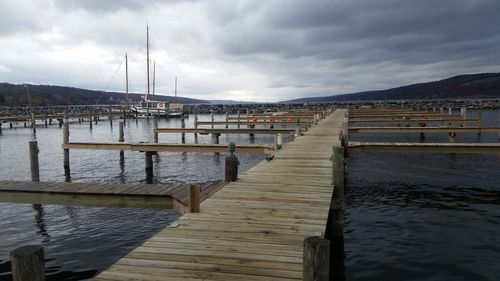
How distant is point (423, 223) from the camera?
1153cm

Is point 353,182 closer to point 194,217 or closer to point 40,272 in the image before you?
point 194,217

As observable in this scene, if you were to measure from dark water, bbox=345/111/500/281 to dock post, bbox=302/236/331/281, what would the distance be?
15.1 feet

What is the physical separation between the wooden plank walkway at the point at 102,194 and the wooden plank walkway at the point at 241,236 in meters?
1.13

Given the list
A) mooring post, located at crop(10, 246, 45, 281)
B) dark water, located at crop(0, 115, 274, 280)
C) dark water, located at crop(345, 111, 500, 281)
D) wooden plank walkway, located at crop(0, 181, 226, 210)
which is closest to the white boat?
dark water, located at crop(0, 115, 274, 280)

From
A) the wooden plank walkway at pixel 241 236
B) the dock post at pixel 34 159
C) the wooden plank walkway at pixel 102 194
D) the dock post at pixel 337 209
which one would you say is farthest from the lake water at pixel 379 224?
the wooden plank walkway at pixel 241 236

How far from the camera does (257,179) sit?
10500 mm

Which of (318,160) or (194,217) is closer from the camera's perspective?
(194,217)

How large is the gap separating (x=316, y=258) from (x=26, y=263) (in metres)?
2.85

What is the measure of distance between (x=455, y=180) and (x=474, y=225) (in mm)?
6959

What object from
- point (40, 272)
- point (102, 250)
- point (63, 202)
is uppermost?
point (40, 272)

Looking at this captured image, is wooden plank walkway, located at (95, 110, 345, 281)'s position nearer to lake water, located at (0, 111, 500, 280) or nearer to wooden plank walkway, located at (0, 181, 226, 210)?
wooden plank walkway, located at (0, 181, 226, 210)

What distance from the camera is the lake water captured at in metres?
8.72

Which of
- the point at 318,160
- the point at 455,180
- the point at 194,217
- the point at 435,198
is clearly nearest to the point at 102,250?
the point at 194,217

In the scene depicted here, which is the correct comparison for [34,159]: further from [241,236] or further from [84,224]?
[241,236]
